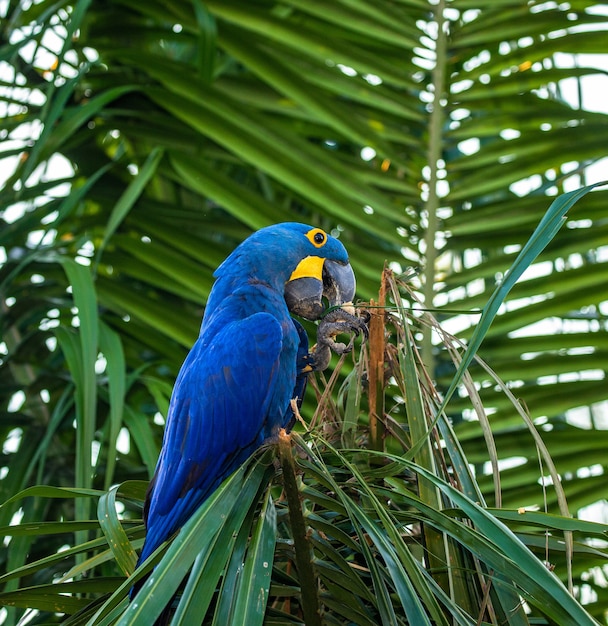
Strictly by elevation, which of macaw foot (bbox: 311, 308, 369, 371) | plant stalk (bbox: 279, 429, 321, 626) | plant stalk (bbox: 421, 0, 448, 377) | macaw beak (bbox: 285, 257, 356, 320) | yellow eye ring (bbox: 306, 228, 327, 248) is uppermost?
plant stalk (bbox: 421, 0, 448, 377)

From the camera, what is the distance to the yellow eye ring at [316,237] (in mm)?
1589

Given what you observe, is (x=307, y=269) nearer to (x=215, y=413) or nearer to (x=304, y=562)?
(x=215, y=413)

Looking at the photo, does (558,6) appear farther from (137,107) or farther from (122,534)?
(122,534)

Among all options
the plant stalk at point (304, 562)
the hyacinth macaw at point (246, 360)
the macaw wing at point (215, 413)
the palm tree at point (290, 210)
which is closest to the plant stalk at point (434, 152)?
the palm tree at point (290, 210)

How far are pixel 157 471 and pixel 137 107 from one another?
102 cm

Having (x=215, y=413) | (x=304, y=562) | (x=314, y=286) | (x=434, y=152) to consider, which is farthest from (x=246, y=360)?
(x=434, y=152)

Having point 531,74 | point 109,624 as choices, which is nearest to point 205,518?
point 109,624

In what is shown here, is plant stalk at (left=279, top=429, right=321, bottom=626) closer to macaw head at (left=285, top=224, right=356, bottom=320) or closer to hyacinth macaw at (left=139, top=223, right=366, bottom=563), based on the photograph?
hyacinth macaw at (left=139, top=223, right=366, bottom=563)

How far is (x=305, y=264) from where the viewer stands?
1.58 meters

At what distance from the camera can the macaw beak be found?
5.16 feet

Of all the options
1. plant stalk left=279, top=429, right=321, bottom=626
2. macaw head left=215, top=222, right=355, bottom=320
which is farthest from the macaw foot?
plant stalk left=279, top=429, right=321, bottom=626

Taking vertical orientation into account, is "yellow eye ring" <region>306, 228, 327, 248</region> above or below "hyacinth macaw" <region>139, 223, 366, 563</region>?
above

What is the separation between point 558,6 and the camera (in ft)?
6.09

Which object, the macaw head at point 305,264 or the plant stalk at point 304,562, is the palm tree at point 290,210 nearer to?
the macaw head at point 305,264
